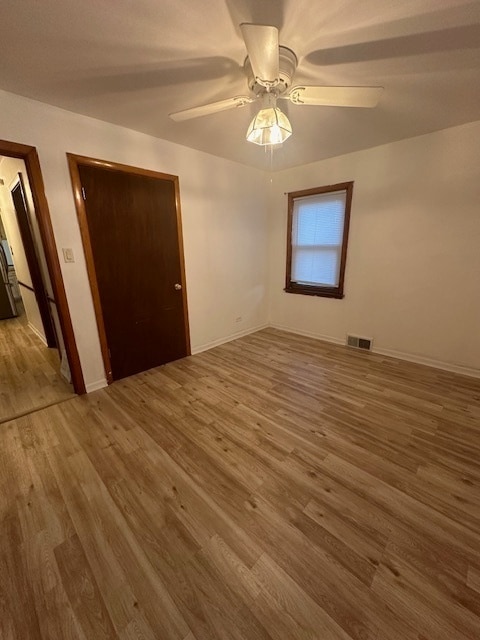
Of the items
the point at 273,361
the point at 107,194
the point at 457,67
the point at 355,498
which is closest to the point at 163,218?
the point at 107,194

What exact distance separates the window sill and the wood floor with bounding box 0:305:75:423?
10.2 ft

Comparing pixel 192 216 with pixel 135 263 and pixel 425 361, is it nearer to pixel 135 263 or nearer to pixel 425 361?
pixel 135 263

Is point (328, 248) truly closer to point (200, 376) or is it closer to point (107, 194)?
point (200, 376)

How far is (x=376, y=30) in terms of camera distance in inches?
51.4

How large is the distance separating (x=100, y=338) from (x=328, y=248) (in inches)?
118

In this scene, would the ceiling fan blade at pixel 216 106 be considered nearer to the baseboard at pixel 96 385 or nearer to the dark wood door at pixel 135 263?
the dark wood door at pixel 135 263

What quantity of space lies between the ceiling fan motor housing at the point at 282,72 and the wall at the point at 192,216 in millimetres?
1424

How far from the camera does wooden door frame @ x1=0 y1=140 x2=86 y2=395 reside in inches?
74.6

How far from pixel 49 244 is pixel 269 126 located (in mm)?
1915

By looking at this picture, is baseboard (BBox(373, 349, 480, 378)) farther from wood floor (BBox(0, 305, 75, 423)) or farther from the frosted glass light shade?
wood floor (BBox(0, 305, 75, 423))

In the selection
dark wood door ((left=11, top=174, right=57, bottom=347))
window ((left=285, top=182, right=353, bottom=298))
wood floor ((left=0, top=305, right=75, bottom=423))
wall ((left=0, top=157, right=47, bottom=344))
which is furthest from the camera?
window ((left=285, top=182, right=353, bottom=298))

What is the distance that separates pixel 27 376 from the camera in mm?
2785

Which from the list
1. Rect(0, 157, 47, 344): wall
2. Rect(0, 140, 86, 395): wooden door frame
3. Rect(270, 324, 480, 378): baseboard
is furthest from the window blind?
Rect(0, 157, 47, 344): wall

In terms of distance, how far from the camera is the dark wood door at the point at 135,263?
2357 millimetres
